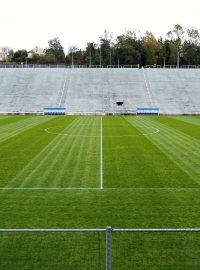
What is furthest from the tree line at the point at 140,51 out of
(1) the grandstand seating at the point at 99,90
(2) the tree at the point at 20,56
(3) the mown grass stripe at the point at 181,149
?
(3) the mown grass stripe at the point at 181,149

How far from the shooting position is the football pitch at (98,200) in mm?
8406

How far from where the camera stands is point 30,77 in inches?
2972

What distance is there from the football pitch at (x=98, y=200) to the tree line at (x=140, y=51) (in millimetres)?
90109

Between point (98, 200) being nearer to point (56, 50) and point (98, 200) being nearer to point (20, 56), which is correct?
point (20, 56)

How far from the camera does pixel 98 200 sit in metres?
13.1

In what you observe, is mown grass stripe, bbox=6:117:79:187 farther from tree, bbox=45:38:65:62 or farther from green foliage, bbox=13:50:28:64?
tree, bbox=45:38:65:62

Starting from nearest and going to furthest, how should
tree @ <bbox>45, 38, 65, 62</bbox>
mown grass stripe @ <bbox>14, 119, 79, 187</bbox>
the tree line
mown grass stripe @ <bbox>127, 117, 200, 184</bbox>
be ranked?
1. mown grass stripe @ <bbox>14, 119, 79, 187</bbox>
2. mown grass stripe @ <bbox>127, 117, 200, 184</bbox>
3. the tree line
4. tree @ <bbox>45, 38, 65, 62</bbox>

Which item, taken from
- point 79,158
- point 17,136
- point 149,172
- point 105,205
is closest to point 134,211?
point 105,205

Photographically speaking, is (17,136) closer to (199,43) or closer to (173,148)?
(173,148)

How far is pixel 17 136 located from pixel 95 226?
20081 mm

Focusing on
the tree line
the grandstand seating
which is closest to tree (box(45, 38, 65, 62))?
the tree line

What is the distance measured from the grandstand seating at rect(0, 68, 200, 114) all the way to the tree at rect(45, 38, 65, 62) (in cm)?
6937

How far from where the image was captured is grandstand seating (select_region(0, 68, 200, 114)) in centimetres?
6353

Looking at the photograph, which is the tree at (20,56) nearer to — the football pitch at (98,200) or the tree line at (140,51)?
the tree line at (140,51)
